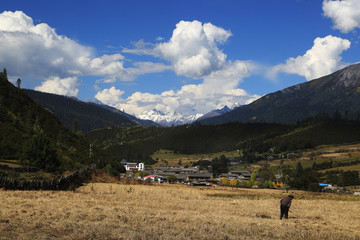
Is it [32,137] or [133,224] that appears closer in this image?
[133,224]

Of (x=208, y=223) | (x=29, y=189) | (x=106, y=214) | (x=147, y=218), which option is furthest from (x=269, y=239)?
(x=29, y=189)

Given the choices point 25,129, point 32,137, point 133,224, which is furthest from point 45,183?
point 25,129

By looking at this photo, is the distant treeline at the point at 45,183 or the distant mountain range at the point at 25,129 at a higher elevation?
the distant mountain range at the point at 25,129

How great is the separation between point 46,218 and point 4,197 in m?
10.4

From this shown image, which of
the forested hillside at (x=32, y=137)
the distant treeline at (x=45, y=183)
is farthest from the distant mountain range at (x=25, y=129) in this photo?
the distant treeline at (x=45, y=183)

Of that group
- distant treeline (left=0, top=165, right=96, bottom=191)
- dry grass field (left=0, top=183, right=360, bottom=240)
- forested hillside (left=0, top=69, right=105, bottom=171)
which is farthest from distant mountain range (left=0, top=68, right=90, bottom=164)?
dry grass field (left=0, top=183, right=360, bottom=240)

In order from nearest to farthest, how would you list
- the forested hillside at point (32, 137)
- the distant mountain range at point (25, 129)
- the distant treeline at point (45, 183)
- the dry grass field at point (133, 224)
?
the dry grass field at point (133, 224) → the distant treeline at point (45, 183) → the forested hillside at point (32, 137) → the distant mountain range at point (25, 129)

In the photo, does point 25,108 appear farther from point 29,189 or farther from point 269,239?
point 269,239

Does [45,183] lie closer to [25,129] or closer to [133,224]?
[133,224]

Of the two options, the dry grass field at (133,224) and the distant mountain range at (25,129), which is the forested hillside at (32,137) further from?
the dry grass field at (133,224)

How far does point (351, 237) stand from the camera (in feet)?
69.9

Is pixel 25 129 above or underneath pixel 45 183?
above

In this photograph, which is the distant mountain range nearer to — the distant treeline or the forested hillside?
the forested hillside

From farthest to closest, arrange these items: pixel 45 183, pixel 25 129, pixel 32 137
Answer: pixel 25 129 → pixel 32 137 → pixel 45 183
